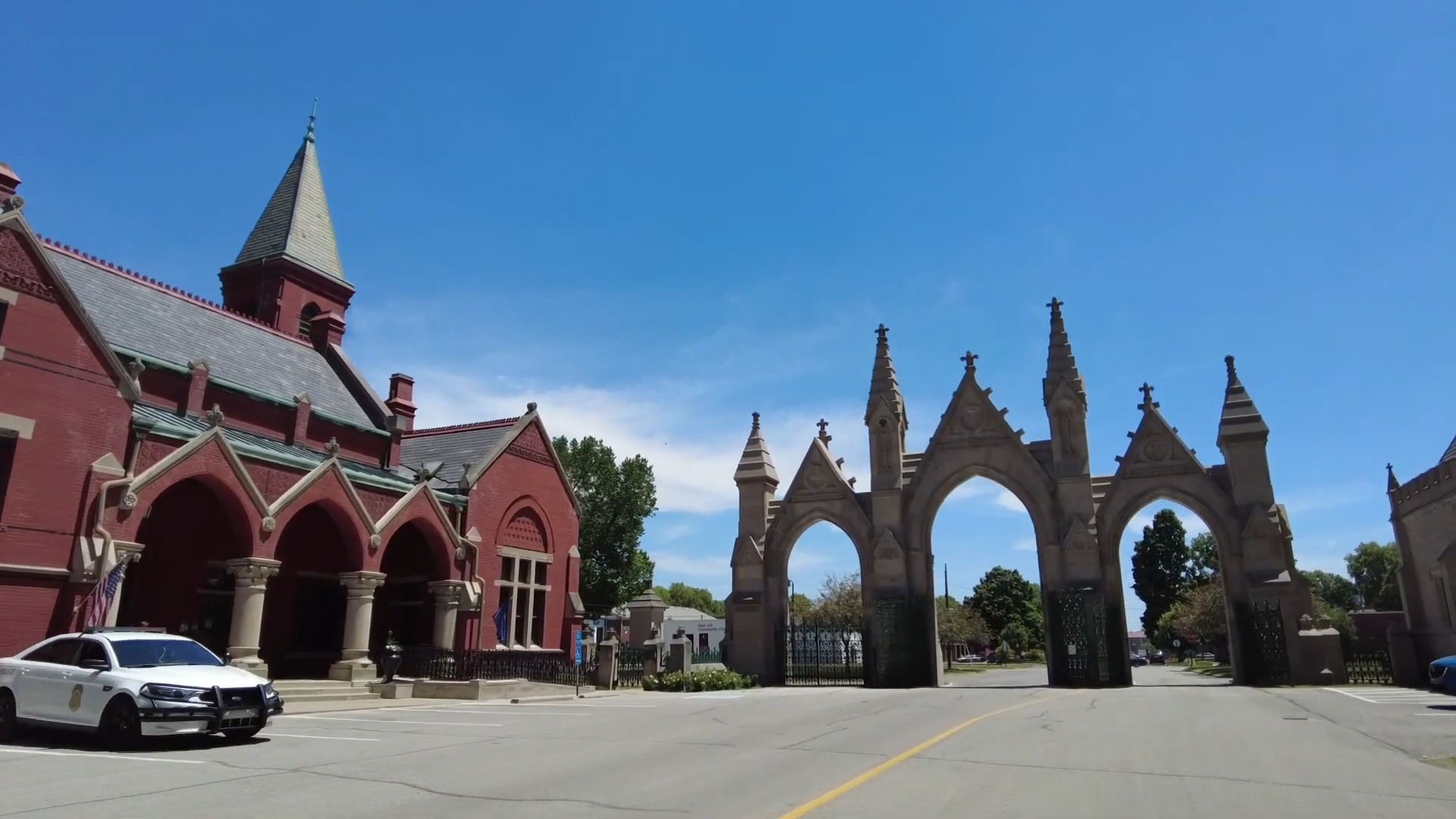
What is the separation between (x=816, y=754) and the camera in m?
10.9

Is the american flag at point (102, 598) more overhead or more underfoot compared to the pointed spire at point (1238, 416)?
more underfoot

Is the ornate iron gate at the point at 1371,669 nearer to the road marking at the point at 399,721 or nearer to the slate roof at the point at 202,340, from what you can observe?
the road marking at the point at 399,721

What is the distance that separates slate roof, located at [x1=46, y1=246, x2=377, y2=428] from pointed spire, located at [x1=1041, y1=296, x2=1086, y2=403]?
2334 cm

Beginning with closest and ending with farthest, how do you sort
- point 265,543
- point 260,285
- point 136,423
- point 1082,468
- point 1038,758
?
point 1038,758, point 136,423, point 265,543, point 1082,468, point 260,285

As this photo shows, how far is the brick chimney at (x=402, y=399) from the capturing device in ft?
98.9

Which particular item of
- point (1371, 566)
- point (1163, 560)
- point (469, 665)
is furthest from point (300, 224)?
point (1371, 566)

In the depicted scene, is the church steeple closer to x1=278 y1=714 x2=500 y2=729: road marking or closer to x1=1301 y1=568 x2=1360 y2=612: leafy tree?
x1=278 y1=714 x2=500 y2=729: road marking

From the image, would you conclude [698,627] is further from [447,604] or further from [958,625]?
[447,604]

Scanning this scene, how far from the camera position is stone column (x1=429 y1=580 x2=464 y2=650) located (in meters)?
26.5

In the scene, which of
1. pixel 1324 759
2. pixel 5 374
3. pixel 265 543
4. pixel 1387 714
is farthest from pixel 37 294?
pixel 1387 714

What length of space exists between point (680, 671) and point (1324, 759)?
21004mm

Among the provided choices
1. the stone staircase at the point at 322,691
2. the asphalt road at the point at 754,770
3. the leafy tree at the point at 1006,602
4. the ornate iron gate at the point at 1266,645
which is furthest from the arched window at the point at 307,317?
the leafy tree at the point at 1006,602

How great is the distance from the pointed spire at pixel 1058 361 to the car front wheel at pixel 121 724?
Result: 27.9 metres

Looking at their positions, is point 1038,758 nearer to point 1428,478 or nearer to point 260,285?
point 1428,478
